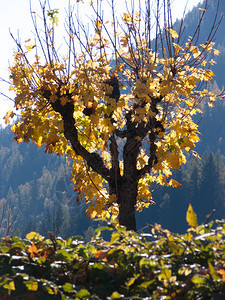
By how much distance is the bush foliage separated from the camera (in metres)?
2.45

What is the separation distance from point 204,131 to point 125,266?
16080cm

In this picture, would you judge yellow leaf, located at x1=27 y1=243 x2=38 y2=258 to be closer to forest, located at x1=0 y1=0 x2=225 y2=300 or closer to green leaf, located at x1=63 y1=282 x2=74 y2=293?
forest, located at x1=0 y1=0 x2=225 y2=300

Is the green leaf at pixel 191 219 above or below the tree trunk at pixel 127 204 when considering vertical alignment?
below

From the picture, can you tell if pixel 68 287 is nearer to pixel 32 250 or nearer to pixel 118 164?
pixel 32 250

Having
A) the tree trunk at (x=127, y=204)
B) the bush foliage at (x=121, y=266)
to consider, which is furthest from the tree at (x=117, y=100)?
the bush foliage at (x=121, y=266)

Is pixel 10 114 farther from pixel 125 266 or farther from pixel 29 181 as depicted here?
pixel 29 181

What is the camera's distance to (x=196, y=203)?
9512 cm

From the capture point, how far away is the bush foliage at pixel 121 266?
8.02 ft

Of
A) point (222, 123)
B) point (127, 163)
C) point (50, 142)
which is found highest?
point (222, 123)

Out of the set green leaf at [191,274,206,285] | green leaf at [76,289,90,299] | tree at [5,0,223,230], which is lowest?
green leaf at [76,289,90,299]

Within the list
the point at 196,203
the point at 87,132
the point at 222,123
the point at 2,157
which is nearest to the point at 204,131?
the point at 222,123

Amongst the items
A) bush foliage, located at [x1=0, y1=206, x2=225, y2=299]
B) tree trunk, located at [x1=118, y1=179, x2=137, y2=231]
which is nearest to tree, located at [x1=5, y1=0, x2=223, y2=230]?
tree trunk, located at [x1=118, y1=179, x2=137, y2=231]

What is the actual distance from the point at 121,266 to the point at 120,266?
0.02 m

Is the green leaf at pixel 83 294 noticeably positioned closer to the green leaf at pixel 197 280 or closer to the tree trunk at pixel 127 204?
the green leaf at pixel 197 280
